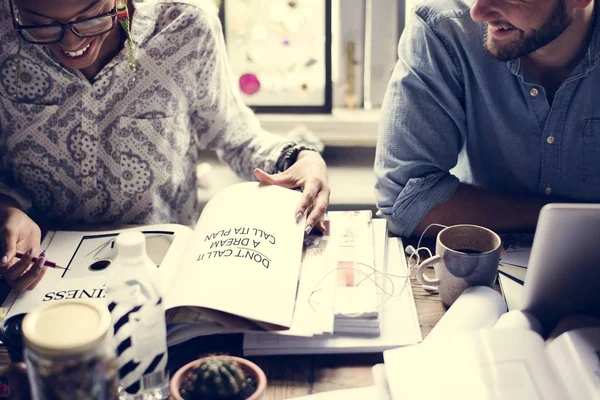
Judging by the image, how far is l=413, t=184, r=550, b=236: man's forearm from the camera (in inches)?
48.3

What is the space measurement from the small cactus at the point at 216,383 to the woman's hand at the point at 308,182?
16.8 inches

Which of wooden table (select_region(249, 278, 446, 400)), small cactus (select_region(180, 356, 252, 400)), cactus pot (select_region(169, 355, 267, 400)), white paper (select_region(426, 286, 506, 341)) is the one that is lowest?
wooden table (select_region(249, 278, 446, 400))

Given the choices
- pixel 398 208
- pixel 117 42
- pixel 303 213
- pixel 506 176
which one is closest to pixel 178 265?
pixel 303 213

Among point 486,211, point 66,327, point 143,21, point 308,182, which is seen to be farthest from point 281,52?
point 66,327

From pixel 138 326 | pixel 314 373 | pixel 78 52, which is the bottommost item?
pixel 314 373

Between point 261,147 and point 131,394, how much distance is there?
2.45ft

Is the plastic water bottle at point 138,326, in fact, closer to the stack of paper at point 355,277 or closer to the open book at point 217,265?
the open book at point 217,265

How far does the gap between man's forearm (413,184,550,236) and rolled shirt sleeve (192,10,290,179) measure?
37 centimetres

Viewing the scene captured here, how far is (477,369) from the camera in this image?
2.59 feet

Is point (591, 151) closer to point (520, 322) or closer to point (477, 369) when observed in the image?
point (520, 322)

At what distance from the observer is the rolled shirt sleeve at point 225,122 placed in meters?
1.44

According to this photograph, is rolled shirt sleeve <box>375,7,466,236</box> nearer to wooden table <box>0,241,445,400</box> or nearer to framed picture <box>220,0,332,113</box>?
wooden table <box>0,241,445,400</box>

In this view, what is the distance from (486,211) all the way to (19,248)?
803 millimetres

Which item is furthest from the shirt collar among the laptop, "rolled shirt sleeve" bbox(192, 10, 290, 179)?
the laptop
